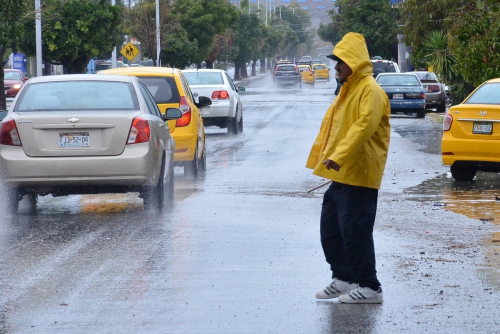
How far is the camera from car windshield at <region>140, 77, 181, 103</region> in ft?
47.5

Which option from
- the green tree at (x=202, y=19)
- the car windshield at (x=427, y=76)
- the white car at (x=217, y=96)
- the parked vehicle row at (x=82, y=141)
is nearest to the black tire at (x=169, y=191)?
the parked vehicle row at (x=82, y=141)

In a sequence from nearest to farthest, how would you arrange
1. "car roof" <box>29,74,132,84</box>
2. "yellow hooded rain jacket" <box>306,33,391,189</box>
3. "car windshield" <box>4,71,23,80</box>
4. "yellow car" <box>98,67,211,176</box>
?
1. "yellow hooded rain jacket" <box>306,33,391,189</box>
2. "car roof" <box>29,74,132,84</box>
3. "yellow car" <box>98,67,211,176</box>
4. "car windshield" <box>4,71,23,80</box>

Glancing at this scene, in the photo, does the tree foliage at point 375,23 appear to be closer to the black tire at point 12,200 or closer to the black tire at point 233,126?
the black tire at point 233,126

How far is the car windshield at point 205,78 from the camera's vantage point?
2401 centimetres

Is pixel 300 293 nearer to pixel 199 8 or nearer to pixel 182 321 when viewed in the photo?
Result: pixel 182 321

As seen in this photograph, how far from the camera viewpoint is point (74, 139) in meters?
10.3

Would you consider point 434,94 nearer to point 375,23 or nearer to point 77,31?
point 77,31

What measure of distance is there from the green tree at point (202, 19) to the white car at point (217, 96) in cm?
4203

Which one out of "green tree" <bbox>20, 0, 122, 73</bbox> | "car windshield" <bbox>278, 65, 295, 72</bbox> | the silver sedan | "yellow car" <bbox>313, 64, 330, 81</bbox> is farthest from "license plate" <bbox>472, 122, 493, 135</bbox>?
"yellow car" <bbox>313, 64, 330, 81</bbox>

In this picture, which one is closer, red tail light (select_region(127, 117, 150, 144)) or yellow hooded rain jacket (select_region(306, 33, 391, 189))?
yellow hooded rain jacket (select_region(306, 33, 391, 189))

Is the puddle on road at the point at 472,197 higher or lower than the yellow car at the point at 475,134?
lower

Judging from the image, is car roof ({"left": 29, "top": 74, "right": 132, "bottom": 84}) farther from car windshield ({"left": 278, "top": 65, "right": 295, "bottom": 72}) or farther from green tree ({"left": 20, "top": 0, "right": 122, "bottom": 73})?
car windshield ({"left": 278, "top": 65, "right": 295, "bottom": 72})

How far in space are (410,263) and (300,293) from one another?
1449mm

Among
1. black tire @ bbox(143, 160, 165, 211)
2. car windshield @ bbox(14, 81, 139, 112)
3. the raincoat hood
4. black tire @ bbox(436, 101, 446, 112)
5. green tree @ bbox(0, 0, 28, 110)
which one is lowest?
black tire @ bbox(436, 101, 446, 112)
